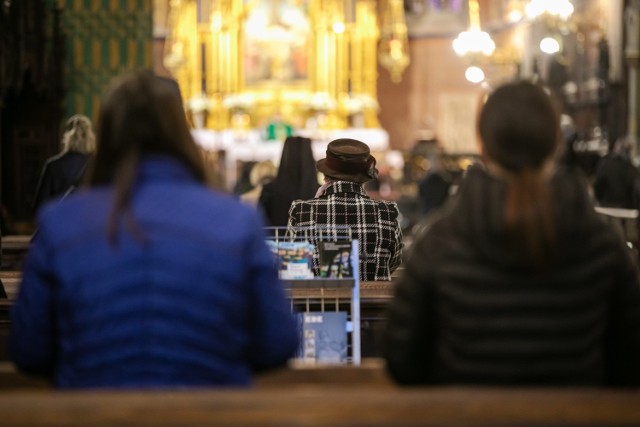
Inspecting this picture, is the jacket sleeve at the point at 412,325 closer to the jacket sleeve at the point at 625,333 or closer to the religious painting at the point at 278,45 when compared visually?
the jacket sleeve at the point at 625,333

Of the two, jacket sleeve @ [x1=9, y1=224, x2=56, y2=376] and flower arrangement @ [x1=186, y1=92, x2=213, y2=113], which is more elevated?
flower arrangement @ [x1=186, y1=92, x2=213, y2=113]

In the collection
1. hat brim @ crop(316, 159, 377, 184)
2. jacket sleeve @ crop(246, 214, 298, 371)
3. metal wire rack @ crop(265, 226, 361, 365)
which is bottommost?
metal wire rack @ crop(265, 226, 361, 365)

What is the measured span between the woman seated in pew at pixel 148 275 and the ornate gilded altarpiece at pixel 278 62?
21.9 metres

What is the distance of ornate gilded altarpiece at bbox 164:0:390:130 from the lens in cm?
2511

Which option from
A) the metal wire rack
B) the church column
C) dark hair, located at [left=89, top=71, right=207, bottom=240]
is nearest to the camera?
dark hair, located at [left=89, top=71, right=207, bottom=240]

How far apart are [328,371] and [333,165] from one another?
2.63 m

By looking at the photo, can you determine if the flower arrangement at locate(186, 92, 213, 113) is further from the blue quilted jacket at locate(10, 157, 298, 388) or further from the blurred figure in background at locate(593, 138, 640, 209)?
the blue quilted jacket at locate(10, 157, 298, 388)

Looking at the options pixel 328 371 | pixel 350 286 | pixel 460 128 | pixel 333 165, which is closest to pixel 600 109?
pixel 460 128

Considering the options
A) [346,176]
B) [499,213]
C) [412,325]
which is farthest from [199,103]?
[499,213]

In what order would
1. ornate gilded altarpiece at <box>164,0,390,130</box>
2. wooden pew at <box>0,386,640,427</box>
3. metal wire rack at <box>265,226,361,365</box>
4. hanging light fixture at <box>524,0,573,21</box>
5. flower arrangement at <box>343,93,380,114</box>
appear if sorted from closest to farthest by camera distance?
1. wooden pew at <box>0,386,640,427</box>
2. metal wire rack at <box>265,226,361,365</box>
3. hanging light fixture at <box>524,0,573,21</box>
4. flower arrangement at <box>343,93,380,114</box>
5. ornate gilded altarpiece at <box>164,0,390,130</box>

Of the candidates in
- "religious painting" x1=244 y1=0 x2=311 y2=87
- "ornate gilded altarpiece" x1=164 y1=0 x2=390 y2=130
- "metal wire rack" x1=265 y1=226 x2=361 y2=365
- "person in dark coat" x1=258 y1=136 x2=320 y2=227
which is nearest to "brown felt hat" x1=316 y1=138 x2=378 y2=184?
"metal wire rack" x1=265 y1=226 x2=361 y2=365

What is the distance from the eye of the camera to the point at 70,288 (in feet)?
9.47

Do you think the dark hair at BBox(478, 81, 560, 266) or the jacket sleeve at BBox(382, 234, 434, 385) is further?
the jacket sleeve at BBox(382, 234, 434, 385)

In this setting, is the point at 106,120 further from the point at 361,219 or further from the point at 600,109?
the point at 600,109
